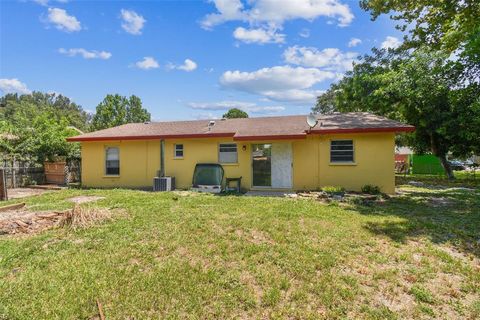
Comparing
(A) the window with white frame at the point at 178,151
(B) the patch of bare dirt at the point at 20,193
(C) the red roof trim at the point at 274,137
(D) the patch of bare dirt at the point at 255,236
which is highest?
(C) the red roof trim at the point at 274,137

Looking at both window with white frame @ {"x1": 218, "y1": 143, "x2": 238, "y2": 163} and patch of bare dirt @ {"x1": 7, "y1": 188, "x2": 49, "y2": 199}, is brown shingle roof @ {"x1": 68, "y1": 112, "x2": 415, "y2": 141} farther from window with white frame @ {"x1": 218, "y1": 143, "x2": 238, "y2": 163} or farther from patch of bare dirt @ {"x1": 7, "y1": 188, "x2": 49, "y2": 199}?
patch of bare dirt @ {"x1": 7, "y1": 188, "x2": 49, "y2": 199}

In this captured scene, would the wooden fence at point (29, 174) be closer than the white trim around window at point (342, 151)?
No

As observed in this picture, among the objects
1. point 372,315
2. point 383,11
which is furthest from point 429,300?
point 383,11

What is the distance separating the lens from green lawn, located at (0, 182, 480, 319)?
3.76 meters

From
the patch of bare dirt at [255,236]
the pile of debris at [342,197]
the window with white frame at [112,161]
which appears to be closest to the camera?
the patch of bare dirt at [255,236]

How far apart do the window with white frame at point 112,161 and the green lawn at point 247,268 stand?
330 inches

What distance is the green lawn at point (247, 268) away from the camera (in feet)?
12.3

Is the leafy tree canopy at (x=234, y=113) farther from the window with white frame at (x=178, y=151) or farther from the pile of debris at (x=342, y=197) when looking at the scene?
the pile of debris at (x=342, y=197)

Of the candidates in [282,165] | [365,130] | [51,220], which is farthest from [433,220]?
[51,220]

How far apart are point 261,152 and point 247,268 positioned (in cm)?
904

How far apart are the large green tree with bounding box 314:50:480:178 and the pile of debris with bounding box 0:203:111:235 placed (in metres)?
15.7

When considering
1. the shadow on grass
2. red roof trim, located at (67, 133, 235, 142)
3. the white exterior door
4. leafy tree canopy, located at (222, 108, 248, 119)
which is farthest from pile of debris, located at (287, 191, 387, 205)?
leafy tree canopy, located at (222, 108, 248, 119)

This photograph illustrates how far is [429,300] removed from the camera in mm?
3908

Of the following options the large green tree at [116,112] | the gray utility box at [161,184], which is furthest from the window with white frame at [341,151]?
the large green tree at [116,112]
